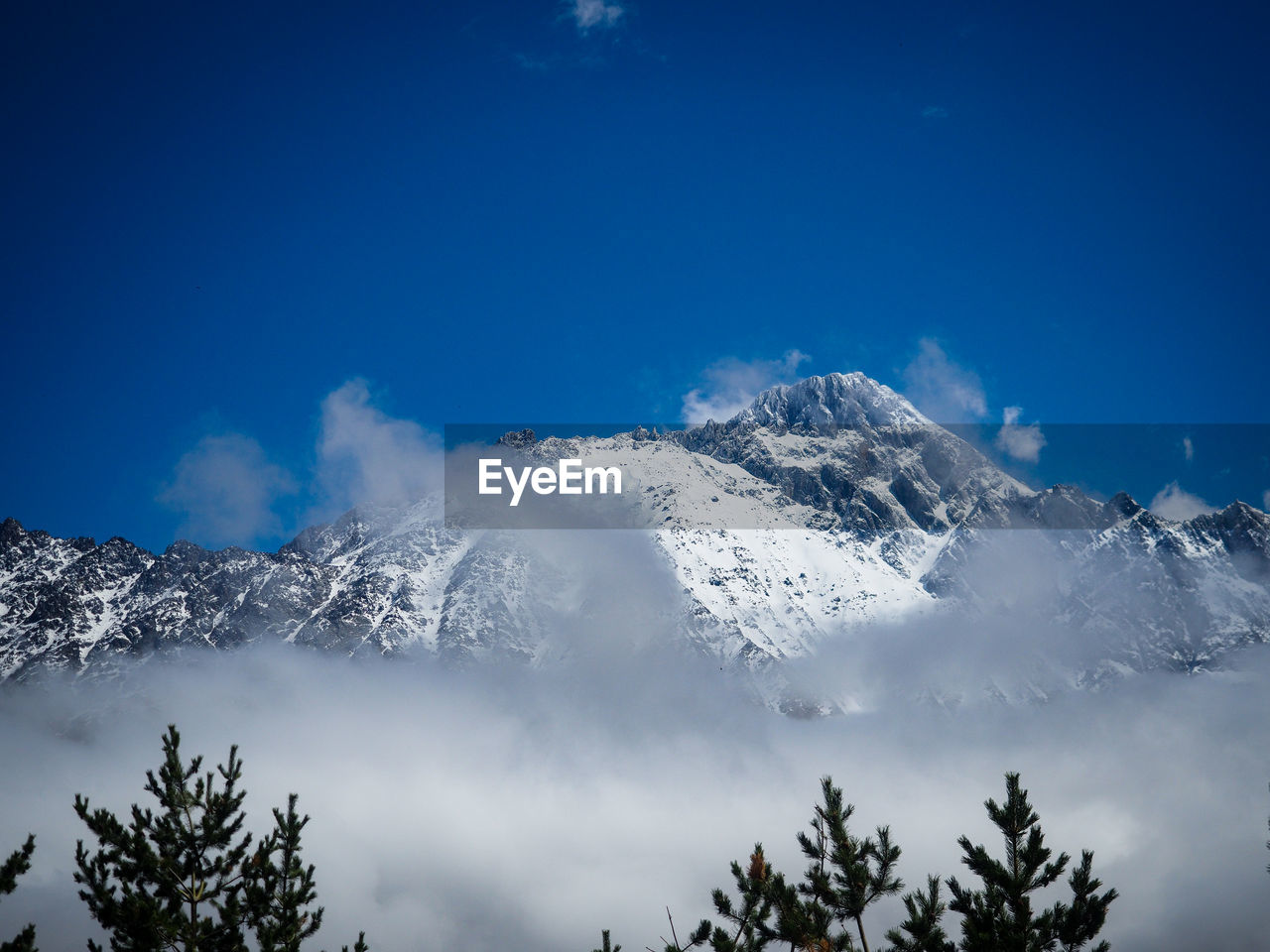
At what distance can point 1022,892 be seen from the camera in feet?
84.1

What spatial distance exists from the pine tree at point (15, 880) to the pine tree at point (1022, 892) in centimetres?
2469

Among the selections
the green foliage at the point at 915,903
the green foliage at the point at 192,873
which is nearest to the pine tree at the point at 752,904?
the green foliage at the point at 915,903

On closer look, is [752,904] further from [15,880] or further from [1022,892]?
[15,880]

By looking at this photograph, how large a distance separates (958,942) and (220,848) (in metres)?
22.3

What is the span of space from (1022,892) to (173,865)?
24919mm

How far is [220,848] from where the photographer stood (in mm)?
29516

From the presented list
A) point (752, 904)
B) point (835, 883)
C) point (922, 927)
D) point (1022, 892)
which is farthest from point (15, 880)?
point (1022, 892)

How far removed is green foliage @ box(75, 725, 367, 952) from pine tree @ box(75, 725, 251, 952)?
29 millimetres

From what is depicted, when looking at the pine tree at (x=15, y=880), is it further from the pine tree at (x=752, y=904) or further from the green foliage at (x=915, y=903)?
the pine tree at (x=752, y=904)

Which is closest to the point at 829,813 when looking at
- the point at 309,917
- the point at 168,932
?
the point at 309,917

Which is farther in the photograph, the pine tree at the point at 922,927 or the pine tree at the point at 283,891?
the pine tree at the point at 283,891

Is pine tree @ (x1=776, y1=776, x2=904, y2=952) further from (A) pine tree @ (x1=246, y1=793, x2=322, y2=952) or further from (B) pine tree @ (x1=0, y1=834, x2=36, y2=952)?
(B) pine tree @ (x1=0, y1=834, x2=36, y2=952)

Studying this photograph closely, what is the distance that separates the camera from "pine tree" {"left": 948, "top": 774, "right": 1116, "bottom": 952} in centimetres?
2508

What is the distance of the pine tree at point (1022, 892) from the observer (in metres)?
25.1
